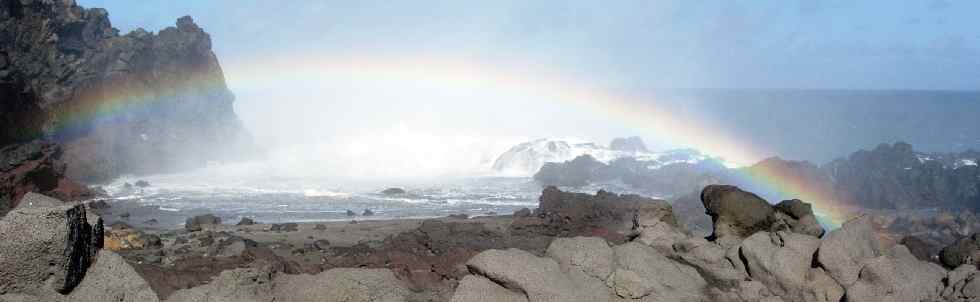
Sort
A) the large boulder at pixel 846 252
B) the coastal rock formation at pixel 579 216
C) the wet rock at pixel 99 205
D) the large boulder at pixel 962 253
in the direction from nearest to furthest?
1. the large boulder at pixel 846 252
2. the large boulder at pixel 962 253
3. the coastal rock formation at pixel 579 216
4. the wet rock at pixel 99 205

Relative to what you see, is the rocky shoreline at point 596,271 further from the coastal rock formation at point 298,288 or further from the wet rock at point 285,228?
the wet rock at point 285,228

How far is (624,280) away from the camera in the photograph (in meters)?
5.77

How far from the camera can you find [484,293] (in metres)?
5.26

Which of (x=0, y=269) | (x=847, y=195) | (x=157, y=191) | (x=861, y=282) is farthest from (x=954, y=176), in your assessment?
(x=0, y=269)

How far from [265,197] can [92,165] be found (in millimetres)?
10384

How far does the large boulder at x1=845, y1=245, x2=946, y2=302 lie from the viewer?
6.11 meters

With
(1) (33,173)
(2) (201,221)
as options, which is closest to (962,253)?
(2) (201,221)

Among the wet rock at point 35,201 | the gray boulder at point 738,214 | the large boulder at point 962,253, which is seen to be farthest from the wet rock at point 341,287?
the large boulder at point 962,253

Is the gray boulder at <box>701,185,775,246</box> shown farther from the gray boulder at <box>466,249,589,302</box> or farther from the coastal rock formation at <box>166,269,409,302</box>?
the coastal rock formation at <box>166,269,409,302</box>

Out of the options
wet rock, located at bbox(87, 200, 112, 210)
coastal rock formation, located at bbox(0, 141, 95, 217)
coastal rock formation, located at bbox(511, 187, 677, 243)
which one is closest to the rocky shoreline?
coastal rock formation, located at bbox(511, 187, 677, 243)

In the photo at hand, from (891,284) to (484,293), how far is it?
3317 mm

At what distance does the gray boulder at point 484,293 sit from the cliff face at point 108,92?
25327 mm

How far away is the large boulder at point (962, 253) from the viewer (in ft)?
24.8

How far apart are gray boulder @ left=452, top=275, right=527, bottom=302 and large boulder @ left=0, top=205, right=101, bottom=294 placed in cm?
234
